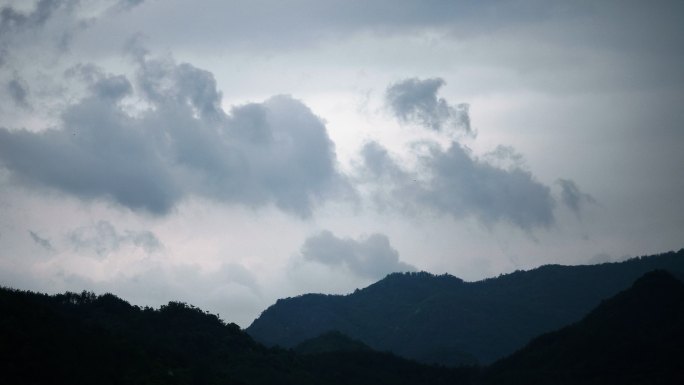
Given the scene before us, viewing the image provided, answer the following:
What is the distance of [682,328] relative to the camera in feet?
513

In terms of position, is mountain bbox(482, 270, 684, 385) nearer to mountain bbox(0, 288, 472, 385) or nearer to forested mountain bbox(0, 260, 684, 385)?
forested mountain bbox(0, 260, 684, 385)

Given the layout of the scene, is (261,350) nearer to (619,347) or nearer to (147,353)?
(147,353)

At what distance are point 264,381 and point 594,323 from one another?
70799 mm

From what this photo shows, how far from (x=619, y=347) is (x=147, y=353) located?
8803cm

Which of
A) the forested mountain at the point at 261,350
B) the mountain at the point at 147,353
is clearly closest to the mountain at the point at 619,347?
the forested mountain at the point at 261,350

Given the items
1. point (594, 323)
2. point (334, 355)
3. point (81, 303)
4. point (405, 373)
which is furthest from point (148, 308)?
point (594, 323)

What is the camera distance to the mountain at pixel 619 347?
147625mm

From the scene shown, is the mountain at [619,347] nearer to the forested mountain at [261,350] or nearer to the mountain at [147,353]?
the forested mountain at [261,350]

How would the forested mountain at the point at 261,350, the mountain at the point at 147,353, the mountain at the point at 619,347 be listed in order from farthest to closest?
the mountain at the point at 619,347 < the forested mountain at the point at 261,350 < the mountain at the point at 147,353

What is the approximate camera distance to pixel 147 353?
11825 cm

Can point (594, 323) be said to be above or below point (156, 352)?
above

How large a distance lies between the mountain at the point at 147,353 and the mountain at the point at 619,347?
1561cm

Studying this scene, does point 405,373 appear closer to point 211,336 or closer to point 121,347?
point 211,336

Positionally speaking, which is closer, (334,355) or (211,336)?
(211,336)
